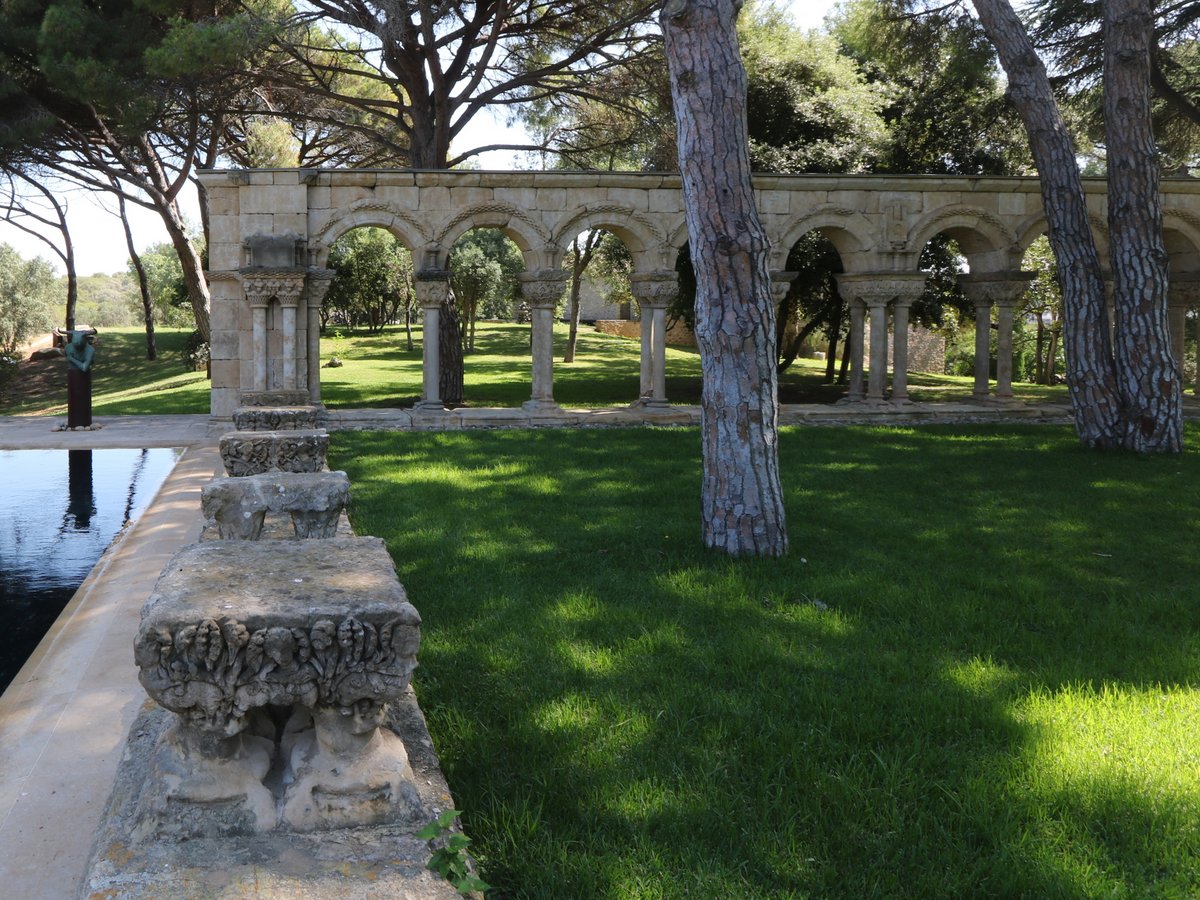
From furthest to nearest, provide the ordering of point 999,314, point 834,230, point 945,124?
1. point 945,124
2. point 999,314
3. point 834,230

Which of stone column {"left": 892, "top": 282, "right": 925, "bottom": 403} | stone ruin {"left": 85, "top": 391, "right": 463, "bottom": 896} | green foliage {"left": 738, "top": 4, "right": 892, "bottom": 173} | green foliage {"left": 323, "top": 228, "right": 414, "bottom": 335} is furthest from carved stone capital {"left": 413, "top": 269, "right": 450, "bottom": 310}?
green foliage {"left": 323, "top": 228, "right": 414, "bottom": 335}

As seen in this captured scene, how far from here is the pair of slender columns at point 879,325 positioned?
44.8 ft

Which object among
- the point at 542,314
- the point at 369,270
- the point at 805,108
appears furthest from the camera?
the point at 369,270

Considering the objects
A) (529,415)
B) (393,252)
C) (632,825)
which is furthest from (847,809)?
(393,252)

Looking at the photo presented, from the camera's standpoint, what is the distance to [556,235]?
13008 millimetres

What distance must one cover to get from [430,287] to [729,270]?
8.12 meters

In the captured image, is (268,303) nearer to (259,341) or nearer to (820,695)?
(259,341)

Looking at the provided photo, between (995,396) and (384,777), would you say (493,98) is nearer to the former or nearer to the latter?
(995,396)

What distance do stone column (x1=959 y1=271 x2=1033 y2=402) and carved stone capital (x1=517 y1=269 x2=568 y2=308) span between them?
612 cm

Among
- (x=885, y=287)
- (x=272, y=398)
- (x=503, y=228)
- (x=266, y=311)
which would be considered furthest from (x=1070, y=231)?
(x=266, y=311)

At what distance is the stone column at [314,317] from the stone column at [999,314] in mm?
9113

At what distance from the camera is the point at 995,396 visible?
14.1m

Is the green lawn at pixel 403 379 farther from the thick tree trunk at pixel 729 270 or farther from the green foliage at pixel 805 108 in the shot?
the thick tree trunk at pixel 729 270

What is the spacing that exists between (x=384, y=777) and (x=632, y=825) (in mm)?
630
